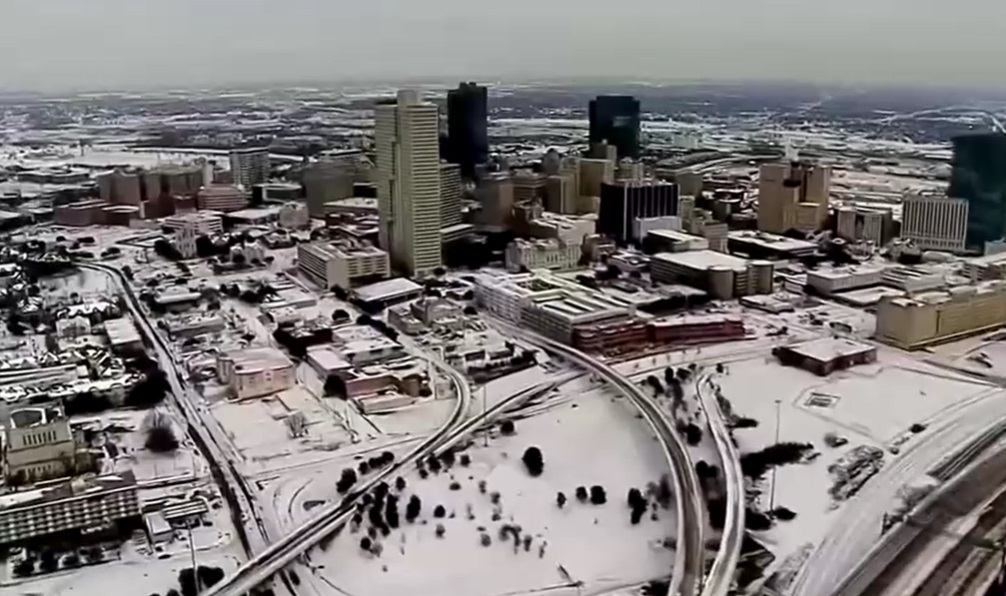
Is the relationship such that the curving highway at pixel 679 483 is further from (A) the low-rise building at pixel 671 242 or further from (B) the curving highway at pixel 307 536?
(A) the low-rise building at pixel 671 242

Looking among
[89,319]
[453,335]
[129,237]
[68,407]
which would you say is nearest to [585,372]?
[453,335]

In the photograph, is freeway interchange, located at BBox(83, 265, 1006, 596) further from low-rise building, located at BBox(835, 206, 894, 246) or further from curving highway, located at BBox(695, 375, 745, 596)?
low-rise building, located at BBox(835, 206, 894, 246)

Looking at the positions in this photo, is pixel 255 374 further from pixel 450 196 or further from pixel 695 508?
pixel 450 196

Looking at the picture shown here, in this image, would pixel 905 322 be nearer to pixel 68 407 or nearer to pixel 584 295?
pixel 584 295

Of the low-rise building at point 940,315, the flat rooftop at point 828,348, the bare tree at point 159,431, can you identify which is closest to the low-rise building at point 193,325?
the bare tree at point 159,431

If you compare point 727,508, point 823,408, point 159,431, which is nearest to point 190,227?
point 159,431

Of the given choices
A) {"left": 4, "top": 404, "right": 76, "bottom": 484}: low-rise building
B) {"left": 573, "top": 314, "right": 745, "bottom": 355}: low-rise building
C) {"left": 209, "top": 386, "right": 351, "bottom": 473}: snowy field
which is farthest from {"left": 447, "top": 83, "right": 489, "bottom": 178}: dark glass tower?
{"left": 4, "top": 404, "right": 76, "bottom": 484}: low-rise building
